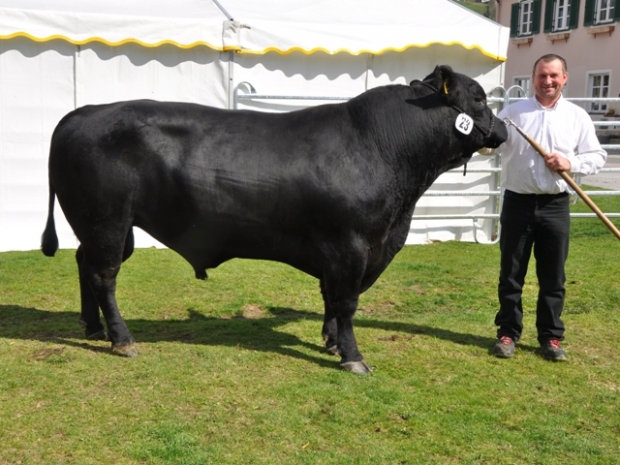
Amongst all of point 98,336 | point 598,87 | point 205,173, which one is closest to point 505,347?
point 205,173

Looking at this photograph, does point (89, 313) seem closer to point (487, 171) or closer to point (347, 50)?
point (347, 50)

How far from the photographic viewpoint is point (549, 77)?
5113 mm

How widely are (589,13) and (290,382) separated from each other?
29.2 meters

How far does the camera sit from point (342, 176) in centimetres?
482

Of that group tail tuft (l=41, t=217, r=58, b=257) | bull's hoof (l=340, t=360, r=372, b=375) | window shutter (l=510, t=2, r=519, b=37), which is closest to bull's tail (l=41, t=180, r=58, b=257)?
tail tuft (l=41, t=217, r=58, b=257)

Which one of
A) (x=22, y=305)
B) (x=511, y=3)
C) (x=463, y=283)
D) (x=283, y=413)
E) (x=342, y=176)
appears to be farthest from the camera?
(x=511, y=3)

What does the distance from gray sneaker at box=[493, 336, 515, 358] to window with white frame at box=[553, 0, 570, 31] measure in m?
29.4

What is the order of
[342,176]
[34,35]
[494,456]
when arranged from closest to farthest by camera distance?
[494,456], [342,176], [34,35]

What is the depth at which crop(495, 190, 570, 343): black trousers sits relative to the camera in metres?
5.25

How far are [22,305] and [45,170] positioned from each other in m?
2.66

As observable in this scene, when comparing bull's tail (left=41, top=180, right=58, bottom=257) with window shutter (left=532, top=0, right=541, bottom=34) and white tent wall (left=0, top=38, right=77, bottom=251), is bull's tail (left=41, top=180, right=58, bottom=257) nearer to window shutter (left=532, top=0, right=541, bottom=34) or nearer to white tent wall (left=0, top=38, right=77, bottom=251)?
white tent wall (left=0, top=38, right=77, bottom=251)

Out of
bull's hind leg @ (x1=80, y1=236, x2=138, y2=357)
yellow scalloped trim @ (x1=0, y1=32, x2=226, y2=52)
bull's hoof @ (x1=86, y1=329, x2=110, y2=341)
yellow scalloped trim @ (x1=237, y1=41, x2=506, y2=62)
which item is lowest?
bull's hoof @ (x1=86, y1=329, x2=110, y2=341)

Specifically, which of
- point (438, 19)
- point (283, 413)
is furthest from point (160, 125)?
point (438, 19)

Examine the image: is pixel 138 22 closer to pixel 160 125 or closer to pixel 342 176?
pixel 160 125
